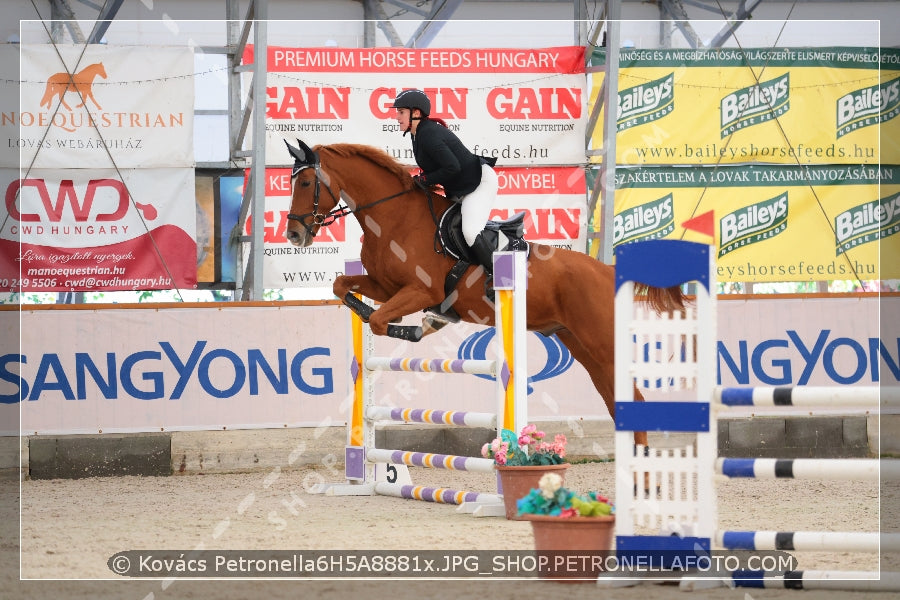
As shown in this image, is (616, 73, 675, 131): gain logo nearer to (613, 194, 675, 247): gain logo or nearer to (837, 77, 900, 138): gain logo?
(613, 194, 675, 247): gain logo

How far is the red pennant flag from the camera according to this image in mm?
9836

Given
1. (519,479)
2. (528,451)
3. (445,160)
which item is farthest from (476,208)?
(519,479)

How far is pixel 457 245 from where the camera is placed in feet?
19.7

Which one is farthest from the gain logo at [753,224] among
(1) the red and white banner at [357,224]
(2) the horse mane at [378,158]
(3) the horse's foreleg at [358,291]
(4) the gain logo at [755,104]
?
(3) the horse's foreleg at [358,291]

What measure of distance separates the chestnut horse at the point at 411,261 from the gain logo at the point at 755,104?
4.28 m

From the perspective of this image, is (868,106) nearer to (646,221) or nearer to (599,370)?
(646,221)

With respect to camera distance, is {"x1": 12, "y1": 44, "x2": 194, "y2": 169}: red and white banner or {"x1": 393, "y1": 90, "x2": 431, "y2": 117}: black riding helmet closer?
{"x1": 393, "y1": 90, "x2": 431, "y2": 117}: black riding helmet

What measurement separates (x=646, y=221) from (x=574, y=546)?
650 cm

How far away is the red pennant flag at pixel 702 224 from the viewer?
32.3 ft

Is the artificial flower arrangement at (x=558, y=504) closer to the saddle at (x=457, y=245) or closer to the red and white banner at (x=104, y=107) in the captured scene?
the saddle at (x=457, y=245)

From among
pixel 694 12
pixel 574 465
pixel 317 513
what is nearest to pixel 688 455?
pixel 317 513

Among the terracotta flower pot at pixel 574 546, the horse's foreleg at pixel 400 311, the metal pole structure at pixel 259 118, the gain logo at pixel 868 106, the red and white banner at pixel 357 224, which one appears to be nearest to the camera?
the terracotta flower pot at pixel 574 546

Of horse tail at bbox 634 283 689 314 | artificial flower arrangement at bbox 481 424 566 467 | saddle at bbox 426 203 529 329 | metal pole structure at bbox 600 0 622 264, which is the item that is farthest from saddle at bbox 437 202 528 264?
metal pole structure at bbox 600 0 622 264

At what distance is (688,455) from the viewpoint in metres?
3.57
